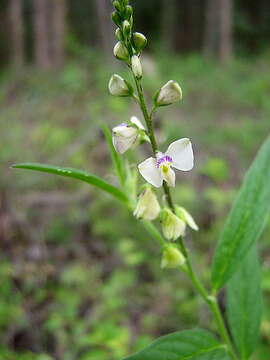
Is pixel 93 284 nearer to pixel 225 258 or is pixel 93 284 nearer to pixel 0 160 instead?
pixel 225 258

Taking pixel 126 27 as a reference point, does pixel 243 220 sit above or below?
below

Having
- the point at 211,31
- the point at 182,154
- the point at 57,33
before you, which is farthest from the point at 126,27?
the point at 211,31

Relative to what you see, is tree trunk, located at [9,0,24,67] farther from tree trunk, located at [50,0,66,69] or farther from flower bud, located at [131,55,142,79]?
flower bud, located at [131,55,142,79]

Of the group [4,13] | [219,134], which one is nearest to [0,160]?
[219,134]

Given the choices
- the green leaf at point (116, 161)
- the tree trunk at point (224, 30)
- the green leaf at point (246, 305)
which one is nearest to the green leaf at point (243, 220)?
the green leaf at point (246, 305)

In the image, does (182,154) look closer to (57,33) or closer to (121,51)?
(121,51)

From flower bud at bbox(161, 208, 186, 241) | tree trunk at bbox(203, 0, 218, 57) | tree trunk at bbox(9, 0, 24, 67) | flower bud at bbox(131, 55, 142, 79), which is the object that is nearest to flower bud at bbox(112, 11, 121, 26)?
flower bud at bbox(131, 55, 142, 79)

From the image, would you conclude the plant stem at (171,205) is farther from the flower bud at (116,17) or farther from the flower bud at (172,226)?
the flower bud at (116,17)
